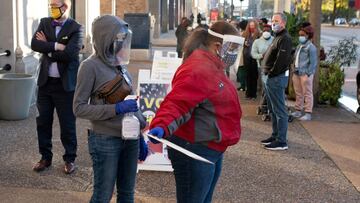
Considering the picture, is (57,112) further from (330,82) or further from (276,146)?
(330,82)

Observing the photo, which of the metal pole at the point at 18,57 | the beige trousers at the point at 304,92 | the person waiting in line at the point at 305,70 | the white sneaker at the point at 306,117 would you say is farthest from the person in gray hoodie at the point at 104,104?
the metal pole at the point at 18,57

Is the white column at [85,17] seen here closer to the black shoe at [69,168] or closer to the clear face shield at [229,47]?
the black shoe at [69,168]

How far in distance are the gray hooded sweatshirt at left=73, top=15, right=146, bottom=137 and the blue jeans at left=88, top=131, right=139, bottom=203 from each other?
66 mm

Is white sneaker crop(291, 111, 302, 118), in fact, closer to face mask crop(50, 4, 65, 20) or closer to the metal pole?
the metal pole

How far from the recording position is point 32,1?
10531 mm

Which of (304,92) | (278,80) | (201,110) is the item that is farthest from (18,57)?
(201,110)

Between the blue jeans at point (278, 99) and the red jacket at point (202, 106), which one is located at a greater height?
the red jacket at point (202, 106)

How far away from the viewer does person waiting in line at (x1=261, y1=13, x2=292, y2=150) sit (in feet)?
23.0

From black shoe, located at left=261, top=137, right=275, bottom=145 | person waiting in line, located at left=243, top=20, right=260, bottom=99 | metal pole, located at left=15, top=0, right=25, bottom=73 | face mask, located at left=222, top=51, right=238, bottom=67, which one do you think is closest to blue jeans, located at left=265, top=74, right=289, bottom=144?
black shoe, located at left=261, top=137, right=275, bottom=145

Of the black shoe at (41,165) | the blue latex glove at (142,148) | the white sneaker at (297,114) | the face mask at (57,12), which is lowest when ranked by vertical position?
the white sneaker at (297,114)

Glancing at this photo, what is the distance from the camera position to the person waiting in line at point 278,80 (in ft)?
23.0

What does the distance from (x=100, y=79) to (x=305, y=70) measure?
6.16 metres

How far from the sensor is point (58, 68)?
5457mm

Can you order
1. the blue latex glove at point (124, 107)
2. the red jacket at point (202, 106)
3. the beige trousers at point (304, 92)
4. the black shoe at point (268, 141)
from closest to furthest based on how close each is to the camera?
1. the red jacket at point (202, 106)
2. the blue latex glove at point (124, 107)
3. the black shoe at point (268, 141)
4. the beige trousers at point (304, 92)
